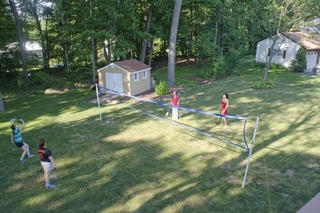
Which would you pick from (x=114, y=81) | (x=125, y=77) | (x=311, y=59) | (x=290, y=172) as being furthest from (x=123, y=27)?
(x=311, y=59)

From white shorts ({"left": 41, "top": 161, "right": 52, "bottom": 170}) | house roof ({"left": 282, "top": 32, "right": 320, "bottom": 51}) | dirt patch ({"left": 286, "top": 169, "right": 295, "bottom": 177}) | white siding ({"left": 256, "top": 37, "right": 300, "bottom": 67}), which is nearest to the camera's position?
white shorts ({"left": 41, "top": 161, "right": 52, "bottom": 170})

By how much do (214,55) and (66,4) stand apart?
46.7 feet

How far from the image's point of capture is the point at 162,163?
8219 millimetres

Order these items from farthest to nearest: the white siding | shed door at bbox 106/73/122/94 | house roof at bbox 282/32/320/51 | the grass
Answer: the white siding, house roof at bbox 282/32/320/51, shed door at bbox 106/73/122/94, the grass

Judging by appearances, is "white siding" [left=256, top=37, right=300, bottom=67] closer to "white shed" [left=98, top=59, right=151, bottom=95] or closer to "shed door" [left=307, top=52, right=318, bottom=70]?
"shed door" [left=307, top=52, right=318, bottom=70]

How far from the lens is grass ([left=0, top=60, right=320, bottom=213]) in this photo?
20.9ft

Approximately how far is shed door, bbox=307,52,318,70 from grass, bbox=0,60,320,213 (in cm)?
1521

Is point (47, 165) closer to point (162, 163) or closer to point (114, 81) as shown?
point (162, 163)

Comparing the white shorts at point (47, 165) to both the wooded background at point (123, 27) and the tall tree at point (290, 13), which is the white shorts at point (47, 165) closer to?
the wooded background at point (123, 27)

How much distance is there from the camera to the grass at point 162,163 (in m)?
6.36

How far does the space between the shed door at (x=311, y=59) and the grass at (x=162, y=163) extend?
15.2m

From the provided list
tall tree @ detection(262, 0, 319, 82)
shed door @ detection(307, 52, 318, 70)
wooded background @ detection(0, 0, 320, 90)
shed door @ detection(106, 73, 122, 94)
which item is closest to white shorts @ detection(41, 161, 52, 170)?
shed door @ detection(106, 73, 122, 94)

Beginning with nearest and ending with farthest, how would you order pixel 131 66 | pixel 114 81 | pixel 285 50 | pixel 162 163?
pixel 162 163 < pixel 114 81 < pixel 131 66 < pixel 285 50

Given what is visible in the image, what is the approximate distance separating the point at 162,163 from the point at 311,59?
992 inches
